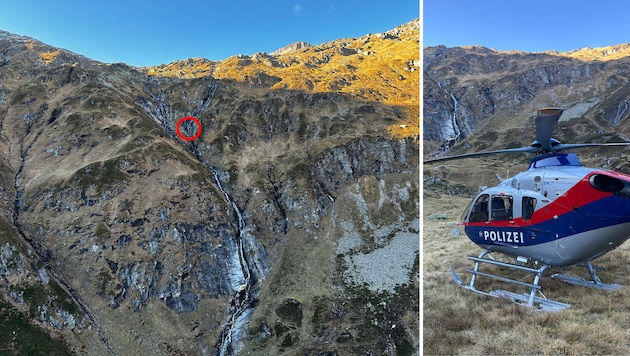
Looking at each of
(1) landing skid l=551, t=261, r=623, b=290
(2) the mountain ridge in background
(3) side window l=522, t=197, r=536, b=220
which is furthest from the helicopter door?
(2) the mountain ridge in background

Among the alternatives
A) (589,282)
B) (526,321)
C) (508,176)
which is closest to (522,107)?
(508,176)

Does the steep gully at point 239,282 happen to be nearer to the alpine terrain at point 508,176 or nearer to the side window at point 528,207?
the alpine terrain at point 508,176

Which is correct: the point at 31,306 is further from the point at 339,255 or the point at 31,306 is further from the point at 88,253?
the point at 339,255

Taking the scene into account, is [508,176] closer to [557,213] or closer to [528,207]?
[528,207]

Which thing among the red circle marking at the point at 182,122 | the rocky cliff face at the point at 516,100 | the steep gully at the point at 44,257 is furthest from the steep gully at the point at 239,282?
the rocky cliff face at the point at 516,100

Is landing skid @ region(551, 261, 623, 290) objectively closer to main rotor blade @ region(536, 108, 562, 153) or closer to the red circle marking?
main rotor blade @ region(536, 108, 562, 153)

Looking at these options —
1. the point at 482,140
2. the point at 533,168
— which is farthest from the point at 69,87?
the point at 482,140
